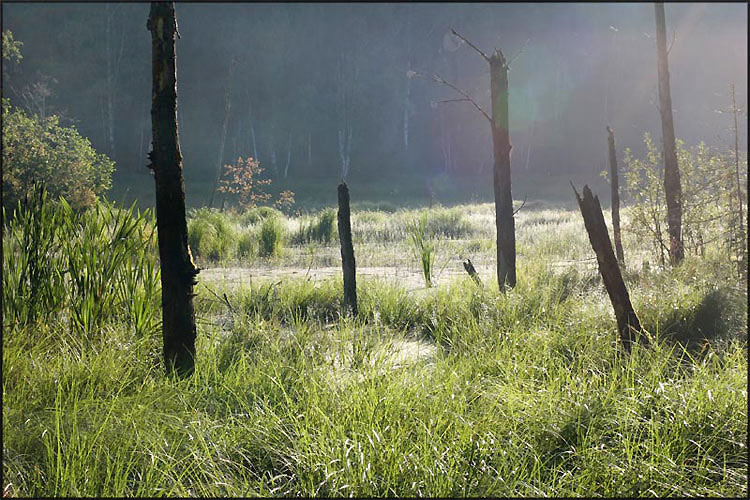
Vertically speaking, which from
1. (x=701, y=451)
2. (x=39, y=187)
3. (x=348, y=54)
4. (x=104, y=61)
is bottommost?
(x=701, y=451)

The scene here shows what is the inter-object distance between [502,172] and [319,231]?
8254mm

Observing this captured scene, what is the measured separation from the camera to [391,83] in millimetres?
59031

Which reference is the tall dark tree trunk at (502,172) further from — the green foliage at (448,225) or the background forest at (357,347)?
the green foliage at (448,225)

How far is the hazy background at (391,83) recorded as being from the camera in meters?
46.6

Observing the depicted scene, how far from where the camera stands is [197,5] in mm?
54750

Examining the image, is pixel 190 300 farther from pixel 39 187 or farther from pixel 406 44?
pixel 406 44

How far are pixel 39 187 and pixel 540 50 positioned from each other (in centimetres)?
6356

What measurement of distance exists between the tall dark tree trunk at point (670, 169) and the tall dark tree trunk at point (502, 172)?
3074mm

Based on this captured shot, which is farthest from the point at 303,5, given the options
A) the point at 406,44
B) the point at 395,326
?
the point at 395,326

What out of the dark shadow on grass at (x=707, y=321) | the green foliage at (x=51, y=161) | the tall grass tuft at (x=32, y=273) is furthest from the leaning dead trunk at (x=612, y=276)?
the green foliage at (x=51, y=161)

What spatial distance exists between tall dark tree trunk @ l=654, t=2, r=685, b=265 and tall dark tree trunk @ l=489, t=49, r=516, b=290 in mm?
3074

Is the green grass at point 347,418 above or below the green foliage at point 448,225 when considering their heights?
below

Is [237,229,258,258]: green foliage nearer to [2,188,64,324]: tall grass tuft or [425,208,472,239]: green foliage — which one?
[425,208,472,239]: green foliage

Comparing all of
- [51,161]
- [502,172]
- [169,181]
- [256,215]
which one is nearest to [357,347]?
[169,181]
